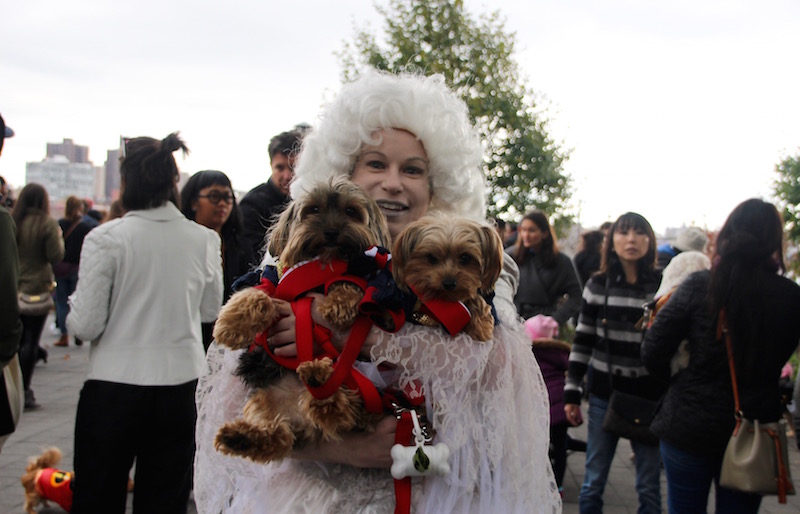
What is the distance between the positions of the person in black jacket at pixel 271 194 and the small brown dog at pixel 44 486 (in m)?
2.09

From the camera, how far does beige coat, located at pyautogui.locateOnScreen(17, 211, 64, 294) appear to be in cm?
792

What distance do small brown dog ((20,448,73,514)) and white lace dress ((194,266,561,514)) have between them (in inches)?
133

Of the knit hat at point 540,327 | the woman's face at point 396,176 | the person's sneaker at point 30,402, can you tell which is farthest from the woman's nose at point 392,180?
the person's sneaker at point 30,402

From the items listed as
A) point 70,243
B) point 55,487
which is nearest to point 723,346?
point 55,487

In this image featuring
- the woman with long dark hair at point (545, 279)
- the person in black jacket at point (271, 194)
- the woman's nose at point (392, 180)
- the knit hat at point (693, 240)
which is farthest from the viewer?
the woman with long dark hair at point (545, 279)

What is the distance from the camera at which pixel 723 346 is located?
11.8ft

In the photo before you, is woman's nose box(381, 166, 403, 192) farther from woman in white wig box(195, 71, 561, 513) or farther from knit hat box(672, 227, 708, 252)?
knit hat box(672, 227, 708, 252)

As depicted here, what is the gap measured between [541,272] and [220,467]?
513 centimetres

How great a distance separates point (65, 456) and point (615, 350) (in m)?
4.94

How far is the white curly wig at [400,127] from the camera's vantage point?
242 centimetres

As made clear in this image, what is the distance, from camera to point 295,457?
6.50 ft

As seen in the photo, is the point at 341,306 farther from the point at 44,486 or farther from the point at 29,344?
the point at 29,344

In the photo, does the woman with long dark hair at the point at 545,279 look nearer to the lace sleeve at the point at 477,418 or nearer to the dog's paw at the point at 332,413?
the lace sleeve at the point at 477,418

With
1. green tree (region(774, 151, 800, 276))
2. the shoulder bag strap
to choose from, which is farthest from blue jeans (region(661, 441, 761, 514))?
green tree (region(774, 151, 800, 276))
